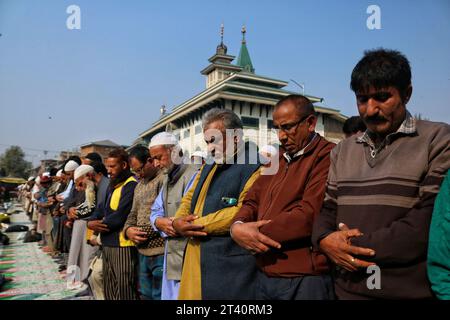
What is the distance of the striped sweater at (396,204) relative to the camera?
1468mm

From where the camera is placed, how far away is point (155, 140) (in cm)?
354

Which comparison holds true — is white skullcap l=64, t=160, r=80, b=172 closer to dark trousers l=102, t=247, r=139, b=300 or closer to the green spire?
dark trousers l=102, t=247, r=139, b=300

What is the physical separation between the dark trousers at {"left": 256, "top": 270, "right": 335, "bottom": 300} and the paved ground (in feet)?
13.0

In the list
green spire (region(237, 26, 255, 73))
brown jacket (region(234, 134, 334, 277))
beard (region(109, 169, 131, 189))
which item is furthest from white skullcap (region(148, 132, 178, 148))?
green spire (region(237, 26, 255, 73))

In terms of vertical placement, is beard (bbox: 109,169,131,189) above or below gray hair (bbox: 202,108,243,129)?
below

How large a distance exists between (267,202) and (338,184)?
1.50 feet

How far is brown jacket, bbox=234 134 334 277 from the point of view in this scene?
1.86 meters

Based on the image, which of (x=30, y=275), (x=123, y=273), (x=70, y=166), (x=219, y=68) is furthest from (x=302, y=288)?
(x=219, y=68)

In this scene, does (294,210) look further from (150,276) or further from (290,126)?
(150,276)

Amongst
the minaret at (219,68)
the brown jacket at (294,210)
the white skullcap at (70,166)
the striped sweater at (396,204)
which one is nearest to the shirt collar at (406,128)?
the striped sweater at (396,204)

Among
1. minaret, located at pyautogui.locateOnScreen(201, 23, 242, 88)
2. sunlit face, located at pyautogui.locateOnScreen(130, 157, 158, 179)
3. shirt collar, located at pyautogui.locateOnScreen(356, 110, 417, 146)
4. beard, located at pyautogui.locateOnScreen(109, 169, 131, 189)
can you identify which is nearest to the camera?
shirt collar, located at pyautogui.locateOnScreen(356, 110, 417, 146)

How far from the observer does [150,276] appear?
3.58 m

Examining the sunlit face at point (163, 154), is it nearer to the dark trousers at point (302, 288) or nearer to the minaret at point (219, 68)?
the dark trousers at point (302, 288)

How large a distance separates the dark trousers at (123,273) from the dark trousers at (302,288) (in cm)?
231
